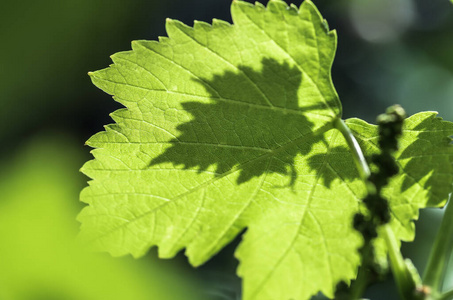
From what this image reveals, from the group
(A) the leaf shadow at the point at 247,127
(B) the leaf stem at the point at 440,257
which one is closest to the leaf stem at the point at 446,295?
(B) the leaf stem at the point at 440,257

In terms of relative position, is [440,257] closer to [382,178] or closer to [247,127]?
[382,178]

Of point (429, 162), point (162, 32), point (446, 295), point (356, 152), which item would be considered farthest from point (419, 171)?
point (162, 32)

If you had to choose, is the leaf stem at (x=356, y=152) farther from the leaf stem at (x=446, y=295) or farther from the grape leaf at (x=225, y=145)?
the leaf stem at (x=446, y=295)

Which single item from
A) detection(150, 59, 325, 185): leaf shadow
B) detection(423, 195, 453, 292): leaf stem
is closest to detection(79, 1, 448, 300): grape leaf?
detection(150, 59, 325, 185): leaf shadow

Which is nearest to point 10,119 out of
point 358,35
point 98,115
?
point 98,115

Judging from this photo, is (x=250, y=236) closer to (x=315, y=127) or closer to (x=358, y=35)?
(x=315, y=127)

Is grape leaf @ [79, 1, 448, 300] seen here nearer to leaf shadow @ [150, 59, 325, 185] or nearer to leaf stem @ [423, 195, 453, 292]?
leaf shadow @ [150, 59, 325, 185]
